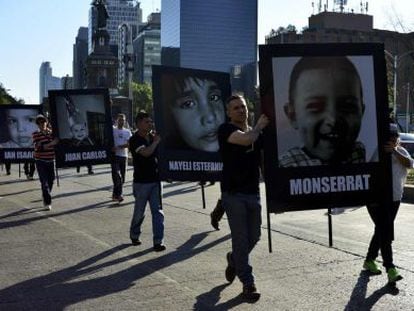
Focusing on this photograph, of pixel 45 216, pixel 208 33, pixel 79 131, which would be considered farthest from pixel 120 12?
pixel 45 216

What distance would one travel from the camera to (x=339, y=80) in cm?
618

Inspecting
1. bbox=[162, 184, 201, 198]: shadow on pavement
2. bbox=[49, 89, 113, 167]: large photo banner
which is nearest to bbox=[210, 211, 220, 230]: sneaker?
bbox=[49, 89, 113, 167]: large photo banner

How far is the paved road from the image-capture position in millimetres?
5938

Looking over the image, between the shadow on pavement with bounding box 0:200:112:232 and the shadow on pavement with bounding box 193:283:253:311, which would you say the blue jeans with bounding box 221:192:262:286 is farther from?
the shadow on pavement with bounding box 0:200:112:232

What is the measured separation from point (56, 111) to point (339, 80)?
26.6 ft

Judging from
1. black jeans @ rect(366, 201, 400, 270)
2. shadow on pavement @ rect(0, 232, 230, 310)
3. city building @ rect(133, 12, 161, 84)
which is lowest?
shadow on pavement @ rect(0, 232, 230, 310)

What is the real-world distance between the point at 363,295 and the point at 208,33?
115m

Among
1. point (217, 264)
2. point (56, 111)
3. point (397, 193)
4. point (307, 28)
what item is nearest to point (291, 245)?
point (217, 264)

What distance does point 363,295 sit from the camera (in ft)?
19.9

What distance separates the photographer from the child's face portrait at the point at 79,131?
514 inches

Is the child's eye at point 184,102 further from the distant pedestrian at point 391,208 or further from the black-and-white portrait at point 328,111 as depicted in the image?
the distant pedestrian at point 391,208

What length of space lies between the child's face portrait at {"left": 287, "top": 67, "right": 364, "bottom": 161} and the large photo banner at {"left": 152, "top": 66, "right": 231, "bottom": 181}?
3.22m

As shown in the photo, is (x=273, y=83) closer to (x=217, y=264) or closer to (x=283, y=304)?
(x=283, y=304)

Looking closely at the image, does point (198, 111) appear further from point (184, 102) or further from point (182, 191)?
point (182, 191)
